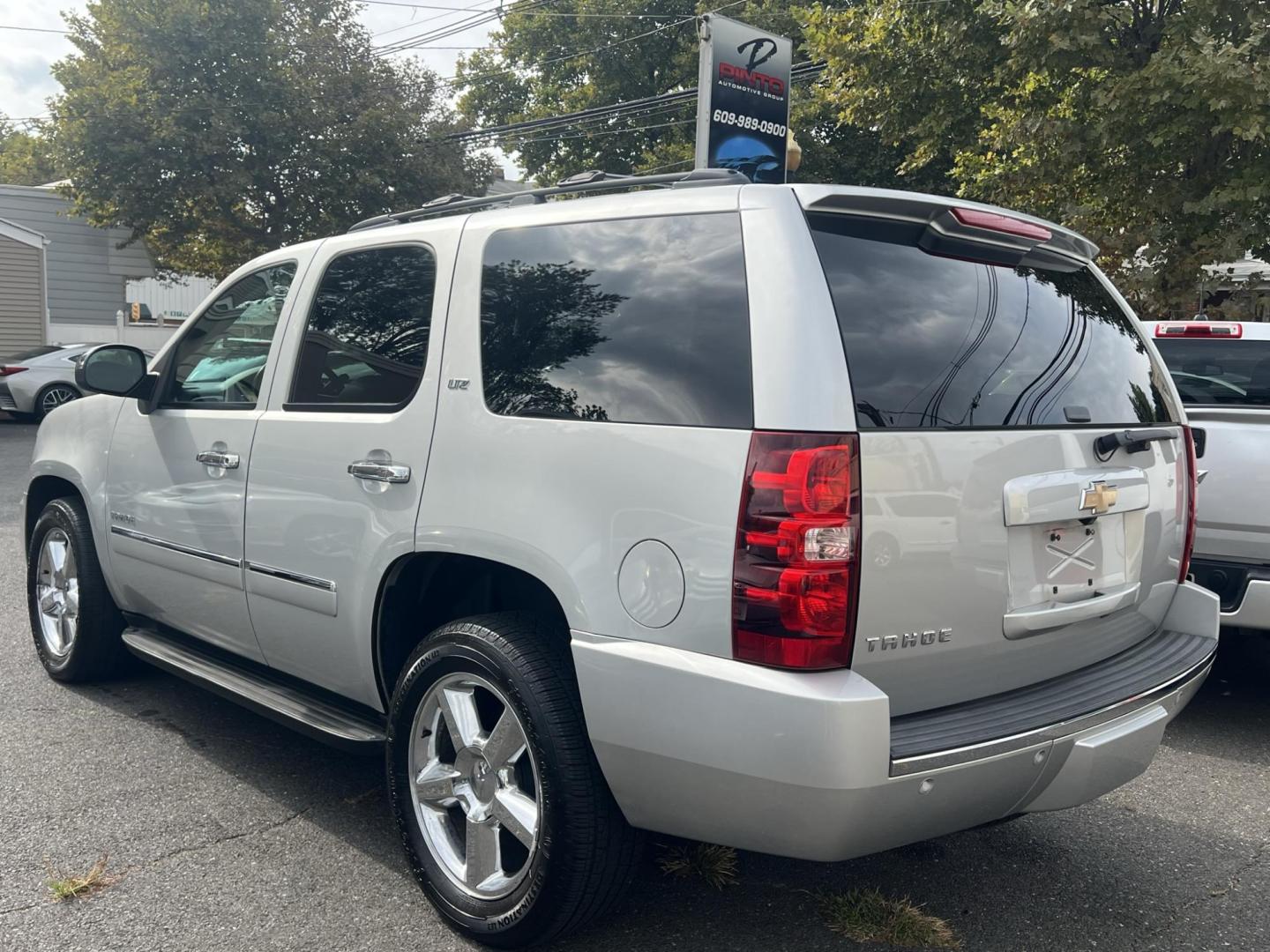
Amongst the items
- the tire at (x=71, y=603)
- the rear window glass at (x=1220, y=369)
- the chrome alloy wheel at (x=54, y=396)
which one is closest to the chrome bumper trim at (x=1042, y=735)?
the rear window glass at (x=1220, y=369)

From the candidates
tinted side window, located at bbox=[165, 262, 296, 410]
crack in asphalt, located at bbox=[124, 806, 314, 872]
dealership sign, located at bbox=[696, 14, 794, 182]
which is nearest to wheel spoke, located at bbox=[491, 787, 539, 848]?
crack in asphalt, located at bbox=[124, 806, 314, 872]

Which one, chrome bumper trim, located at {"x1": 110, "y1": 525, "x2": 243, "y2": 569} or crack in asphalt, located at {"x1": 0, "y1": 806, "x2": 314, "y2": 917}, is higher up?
chrome bumper trim, located at {"x1": 110, "y1": 525, "x2": 243, "y2": 569}

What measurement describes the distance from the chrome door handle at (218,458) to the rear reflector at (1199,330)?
14.4 ft

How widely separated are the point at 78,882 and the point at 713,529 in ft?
7.06

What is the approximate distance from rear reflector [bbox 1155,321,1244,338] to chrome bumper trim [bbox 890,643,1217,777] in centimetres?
284

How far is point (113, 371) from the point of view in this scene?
4.22m

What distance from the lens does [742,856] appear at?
11.4 ft

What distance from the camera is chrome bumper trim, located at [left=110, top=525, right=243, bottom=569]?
151 inches

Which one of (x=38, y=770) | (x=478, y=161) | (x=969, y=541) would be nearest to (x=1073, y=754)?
(x=969, y=541)

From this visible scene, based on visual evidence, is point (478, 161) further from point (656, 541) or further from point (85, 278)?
point (656, 541)

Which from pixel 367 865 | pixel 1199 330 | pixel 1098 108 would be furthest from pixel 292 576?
pixel 1098 108

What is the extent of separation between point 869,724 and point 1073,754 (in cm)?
69

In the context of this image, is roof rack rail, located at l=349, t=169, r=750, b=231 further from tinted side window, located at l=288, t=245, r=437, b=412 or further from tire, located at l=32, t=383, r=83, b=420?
tire, located at l=32, t=383, r=83, b=420

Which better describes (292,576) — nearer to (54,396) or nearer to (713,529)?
(713,529)
